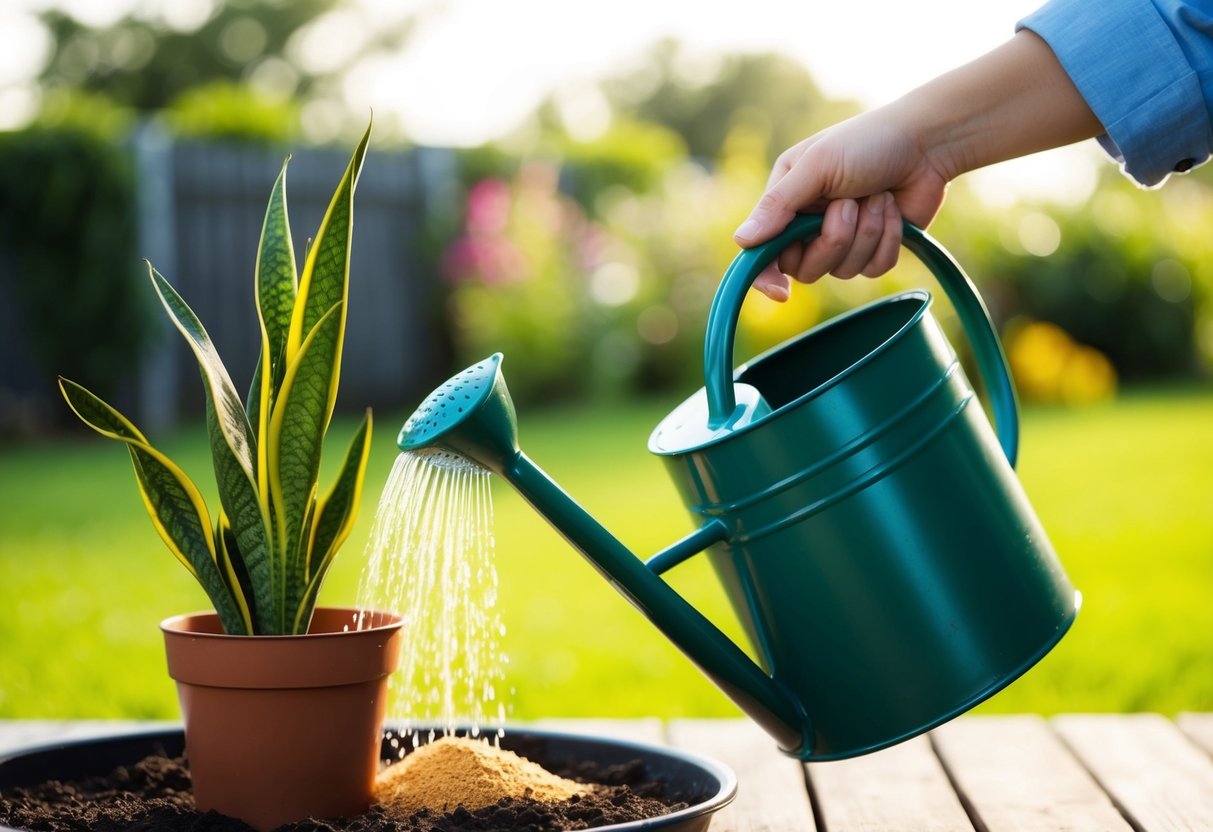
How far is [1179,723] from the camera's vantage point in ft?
5.92

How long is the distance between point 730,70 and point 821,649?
1269 inches

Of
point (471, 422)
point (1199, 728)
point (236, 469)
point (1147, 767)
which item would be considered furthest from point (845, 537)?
point (1199, 728)

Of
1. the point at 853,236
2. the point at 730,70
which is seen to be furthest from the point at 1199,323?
the point at 730,70

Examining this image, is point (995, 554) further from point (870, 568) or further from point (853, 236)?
point (853, 236)

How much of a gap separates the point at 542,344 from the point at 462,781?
5.75 metres

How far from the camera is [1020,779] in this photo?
153 cm

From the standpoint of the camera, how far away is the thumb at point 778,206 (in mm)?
1228

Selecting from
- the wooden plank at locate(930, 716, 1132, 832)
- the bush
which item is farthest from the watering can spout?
the bush

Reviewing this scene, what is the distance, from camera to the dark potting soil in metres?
1.14

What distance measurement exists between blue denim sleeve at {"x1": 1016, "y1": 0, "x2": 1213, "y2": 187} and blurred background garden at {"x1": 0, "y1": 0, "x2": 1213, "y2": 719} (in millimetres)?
1544

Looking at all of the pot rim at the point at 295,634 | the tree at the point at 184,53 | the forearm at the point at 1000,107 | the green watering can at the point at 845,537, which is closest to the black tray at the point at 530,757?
the green watering can at the point at 845,537

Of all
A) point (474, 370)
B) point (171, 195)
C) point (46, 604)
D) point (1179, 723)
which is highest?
point (171, 195)

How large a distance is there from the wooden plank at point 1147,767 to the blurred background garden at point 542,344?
2.59ft

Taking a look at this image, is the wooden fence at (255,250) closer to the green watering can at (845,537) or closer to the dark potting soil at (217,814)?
the dark potting soil at (217,814)
